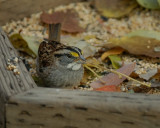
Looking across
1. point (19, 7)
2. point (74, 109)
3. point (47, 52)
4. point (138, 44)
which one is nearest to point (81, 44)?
point (138, 44)

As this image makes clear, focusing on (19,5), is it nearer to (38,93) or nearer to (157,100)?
(38,93)

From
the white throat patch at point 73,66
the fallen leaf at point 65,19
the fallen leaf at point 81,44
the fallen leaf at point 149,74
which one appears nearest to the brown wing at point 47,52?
the white throat patch at point 73,66

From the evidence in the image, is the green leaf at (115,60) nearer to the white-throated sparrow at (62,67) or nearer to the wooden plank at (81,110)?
the white-throated sparrow at (62,67)

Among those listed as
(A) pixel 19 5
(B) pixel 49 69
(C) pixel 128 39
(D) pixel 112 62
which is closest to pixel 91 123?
(B) pixel 49 69

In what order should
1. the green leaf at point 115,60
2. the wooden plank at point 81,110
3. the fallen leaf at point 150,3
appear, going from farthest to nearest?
the fallen leaf at point 150,3, the green leaf at point 115,60, the wooden plank at point 81,110

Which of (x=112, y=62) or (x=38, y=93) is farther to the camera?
(x=112, y=62)

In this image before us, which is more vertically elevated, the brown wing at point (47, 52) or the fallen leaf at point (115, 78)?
the brown wing at point (47, 52)

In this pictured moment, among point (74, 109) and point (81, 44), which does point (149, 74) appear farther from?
point (74, 109)
